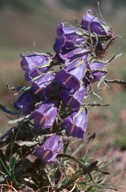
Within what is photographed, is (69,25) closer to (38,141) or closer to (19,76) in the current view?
(38,141)

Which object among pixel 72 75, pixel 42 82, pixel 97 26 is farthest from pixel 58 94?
pixel 97 26

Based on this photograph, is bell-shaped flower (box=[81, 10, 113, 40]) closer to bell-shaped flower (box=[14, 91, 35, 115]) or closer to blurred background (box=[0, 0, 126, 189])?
blurred background (box=[0, 0, 126, 189])

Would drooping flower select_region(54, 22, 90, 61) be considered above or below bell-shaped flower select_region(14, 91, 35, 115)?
above

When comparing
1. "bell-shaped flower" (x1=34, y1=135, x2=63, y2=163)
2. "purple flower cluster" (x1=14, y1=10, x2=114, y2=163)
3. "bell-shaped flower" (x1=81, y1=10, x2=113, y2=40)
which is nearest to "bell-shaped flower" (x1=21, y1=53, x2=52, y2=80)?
"purple flower cluster" (x1=14, y1=10, x2=114, y2=163)

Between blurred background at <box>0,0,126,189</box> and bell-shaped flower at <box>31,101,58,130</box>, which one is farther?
blurred background at <box>0,0,126,189</box>

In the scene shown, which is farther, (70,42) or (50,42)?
(50,42)

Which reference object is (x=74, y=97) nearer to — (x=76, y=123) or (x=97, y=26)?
(x=76, y=123)
